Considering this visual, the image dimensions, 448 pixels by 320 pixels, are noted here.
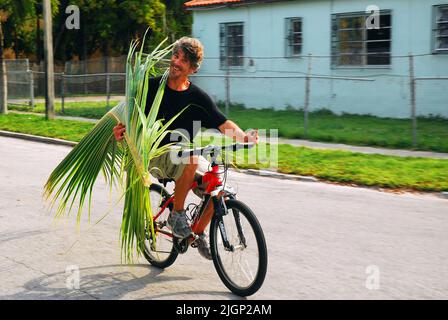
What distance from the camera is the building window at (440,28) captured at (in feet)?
62.1

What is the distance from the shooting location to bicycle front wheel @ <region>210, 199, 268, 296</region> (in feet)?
16.5

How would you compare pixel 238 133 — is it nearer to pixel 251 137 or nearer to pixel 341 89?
pixel 251 137

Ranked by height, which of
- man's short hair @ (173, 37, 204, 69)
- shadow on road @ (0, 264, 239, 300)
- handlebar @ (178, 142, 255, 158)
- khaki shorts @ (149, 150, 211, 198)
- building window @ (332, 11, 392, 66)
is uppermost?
building window @ (332, 11, 392, 66)

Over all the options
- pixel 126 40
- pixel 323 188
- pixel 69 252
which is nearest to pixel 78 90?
pixel 126 40

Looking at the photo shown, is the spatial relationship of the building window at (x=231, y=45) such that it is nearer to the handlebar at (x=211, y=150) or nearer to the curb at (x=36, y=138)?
the curb at (x=36, y=138)

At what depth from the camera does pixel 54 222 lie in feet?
25.5

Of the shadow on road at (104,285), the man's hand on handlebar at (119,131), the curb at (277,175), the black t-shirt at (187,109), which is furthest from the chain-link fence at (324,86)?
the man's hand on handlebar at (119,131)

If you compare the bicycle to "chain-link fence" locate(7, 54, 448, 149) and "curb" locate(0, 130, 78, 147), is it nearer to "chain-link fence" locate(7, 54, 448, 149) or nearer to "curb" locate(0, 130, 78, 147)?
"chain-link fence" locate(7, 54, 448, 149)

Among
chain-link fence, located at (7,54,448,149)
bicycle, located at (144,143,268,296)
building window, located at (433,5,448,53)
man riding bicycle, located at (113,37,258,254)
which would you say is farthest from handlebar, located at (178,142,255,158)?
building window, located at (433,5,448,53)

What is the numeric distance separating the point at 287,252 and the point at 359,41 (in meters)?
15.2

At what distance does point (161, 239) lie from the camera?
6020mm

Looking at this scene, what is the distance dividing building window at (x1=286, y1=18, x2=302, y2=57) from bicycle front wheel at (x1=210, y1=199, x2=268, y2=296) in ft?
58.6

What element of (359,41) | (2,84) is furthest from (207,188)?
(2,84)

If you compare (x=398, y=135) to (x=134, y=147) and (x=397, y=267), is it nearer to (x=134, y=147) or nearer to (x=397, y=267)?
(x=397, y=267)
